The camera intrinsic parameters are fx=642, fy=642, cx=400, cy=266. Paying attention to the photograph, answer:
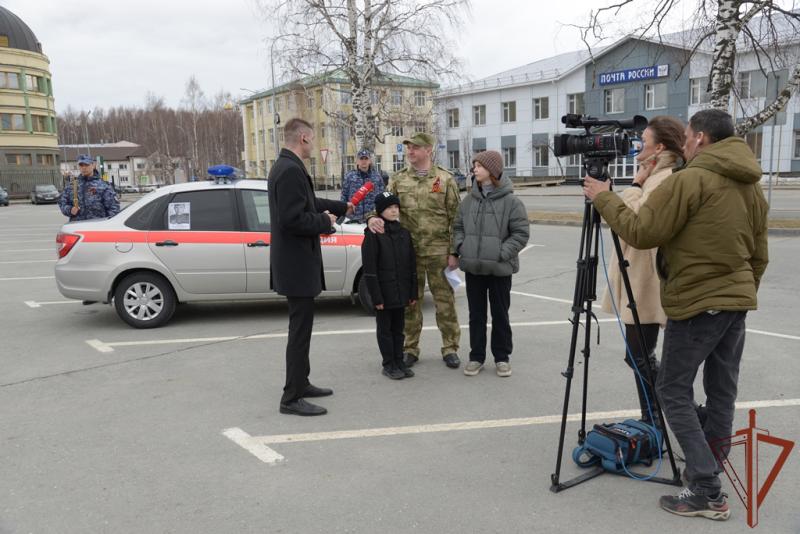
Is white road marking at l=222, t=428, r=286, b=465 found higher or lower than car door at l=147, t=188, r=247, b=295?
lower

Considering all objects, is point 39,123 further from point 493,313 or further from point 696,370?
point 696,370

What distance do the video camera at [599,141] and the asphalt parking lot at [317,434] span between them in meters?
1.75

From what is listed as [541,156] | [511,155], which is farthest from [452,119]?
[541,156]

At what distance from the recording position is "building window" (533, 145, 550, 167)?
52375mm

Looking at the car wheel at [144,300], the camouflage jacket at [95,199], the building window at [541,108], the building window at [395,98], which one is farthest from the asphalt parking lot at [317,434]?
the building window at [541,108]

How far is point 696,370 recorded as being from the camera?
3.15 m

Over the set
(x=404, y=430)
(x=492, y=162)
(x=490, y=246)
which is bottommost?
(x=404, y=430)

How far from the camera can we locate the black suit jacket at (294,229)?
446 cm

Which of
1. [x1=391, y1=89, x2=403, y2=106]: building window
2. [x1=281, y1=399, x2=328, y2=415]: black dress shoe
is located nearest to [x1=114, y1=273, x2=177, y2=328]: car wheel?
[x1=281, y1=399, x2=328, y2=415]: black dress shoe

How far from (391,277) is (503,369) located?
4.02 feet

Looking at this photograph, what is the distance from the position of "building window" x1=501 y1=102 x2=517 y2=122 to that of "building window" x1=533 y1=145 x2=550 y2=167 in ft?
11.0

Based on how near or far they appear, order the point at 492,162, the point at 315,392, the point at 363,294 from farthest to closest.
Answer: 1. the point at 363,294
2. the point at 492,162
3. the point at 315,392

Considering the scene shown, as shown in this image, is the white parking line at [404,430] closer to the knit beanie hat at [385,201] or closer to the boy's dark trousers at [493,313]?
the boy's dark trousers at [493,313]

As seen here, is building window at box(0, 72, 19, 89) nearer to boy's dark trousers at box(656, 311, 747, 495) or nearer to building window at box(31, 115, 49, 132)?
building window at box(31, 115, 49, 132)
